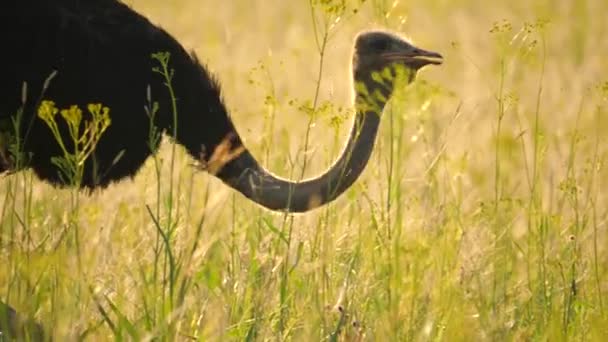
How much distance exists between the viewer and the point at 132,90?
7.32 metres

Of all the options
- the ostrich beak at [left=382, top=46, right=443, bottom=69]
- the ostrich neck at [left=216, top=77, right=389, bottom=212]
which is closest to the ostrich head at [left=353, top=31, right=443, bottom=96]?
the ostrich beak at [left=382, top=46, right=443, bottom=69]

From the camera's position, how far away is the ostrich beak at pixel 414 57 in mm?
7648

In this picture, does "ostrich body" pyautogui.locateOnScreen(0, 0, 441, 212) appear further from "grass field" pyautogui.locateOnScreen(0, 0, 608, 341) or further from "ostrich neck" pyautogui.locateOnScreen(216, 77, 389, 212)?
"grass field" pyautogui.locateOnScreen(0, 0, 608, 341)

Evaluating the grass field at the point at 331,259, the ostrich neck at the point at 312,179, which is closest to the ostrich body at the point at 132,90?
the ostrich neck at the point at 312,179

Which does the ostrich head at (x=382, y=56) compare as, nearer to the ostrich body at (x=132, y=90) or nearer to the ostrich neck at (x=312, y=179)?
the ostrich body at (x=132, y=90)

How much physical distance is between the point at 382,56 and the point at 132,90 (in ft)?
3.71

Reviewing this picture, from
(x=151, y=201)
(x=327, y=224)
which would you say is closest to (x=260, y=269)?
(x=327, y=224)

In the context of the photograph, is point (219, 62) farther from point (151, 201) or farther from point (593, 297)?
point (593, 297)

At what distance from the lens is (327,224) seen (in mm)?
6809

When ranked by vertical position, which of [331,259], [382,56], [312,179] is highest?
[382,56]

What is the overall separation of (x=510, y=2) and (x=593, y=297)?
47.2 feet

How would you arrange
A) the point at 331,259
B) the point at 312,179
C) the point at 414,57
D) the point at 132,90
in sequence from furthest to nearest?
the point at 414,57 → the point at 312,179 → the point at 132,90 → the point at 331,259

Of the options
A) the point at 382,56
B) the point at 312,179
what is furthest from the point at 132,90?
the point at 382,56

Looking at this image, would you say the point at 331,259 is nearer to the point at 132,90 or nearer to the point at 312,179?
the point at 312,179
